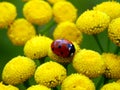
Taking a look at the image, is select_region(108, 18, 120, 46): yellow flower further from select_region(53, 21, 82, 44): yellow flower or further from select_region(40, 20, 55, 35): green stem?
select_region(40, 20, 55, 35): green stem

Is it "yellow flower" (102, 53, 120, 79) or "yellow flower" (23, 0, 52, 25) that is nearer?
"yellow flower" (102, 53, 120, 79)

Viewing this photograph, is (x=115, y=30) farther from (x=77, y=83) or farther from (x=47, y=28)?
(x=47, y=28)

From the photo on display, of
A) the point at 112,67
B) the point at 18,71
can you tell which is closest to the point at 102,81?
the point at 112,67

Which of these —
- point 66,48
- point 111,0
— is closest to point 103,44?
point 111,0

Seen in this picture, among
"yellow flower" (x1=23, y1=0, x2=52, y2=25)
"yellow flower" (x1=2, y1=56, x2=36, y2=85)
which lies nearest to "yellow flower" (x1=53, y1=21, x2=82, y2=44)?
"yellow flower" (x1=23, y1=0, x2=52, y2=25)

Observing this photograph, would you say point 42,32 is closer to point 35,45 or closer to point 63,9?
point 63,9

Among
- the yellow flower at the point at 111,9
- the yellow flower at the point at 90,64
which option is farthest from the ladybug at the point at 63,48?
the yellow flower at the point at 111,9
